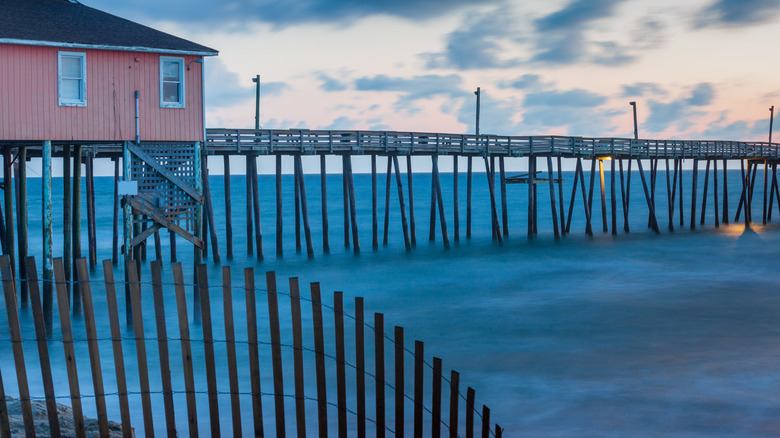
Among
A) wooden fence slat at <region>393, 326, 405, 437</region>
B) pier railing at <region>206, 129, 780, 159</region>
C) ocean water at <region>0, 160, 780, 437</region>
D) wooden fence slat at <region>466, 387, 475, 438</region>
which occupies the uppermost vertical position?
pier railing at <region>206, 129, 780, 159</region>

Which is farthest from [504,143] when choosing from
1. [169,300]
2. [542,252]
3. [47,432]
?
[47,432]

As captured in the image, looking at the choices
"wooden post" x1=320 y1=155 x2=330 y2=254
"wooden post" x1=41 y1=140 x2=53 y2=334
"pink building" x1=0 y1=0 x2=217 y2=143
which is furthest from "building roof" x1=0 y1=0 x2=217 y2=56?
"wooden post" x1=320 y1=155 x2=330 y2=254

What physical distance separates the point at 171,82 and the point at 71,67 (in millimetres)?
1894

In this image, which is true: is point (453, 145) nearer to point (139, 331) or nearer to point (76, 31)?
point (76, 31)

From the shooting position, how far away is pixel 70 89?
14.5 m

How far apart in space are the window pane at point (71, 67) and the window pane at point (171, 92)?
164 centimetres

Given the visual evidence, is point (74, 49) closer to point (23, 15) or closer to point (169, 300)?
point (23, 15)

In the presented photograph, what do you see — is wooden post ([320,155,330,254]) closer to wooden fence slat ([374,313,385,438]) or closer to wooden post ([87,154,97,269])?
wooden post ([87,154,97,269])

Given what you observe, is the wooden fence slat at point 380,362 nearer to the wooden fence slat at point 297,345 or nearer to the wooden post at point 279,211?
the wooden fence slat at point 297,345

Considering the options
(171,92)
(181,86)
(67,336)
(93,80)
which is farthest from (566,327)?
(67,336)

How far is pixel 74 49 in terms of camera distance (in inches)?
570

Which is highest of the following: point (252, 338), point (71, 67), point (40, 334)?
point (71, 67)

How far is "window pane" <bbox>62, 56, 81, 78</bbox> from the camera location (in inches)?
570

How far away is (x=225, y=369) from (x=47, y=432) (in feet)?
19.9
